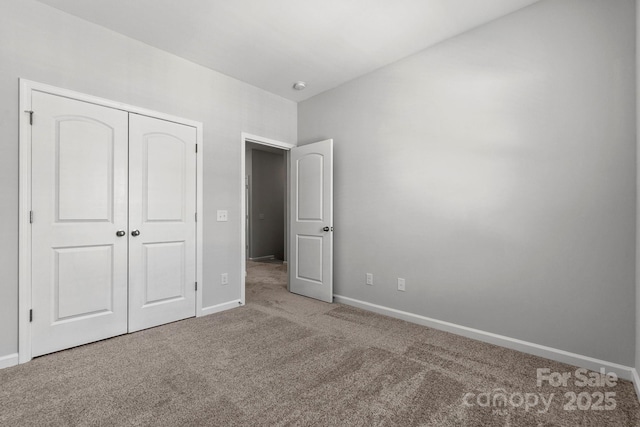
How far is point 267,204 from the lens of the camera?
7707 millimetres

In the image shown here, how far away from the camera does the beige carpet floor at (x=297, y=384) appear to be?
5.33 feet

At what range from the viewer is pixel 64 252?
242cm

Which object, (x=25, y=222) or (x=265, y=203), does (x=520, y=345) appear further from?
(x=265, y=203)

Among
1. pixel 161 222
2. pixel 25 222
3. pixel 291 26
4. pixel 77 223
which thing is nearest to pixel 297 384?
pixel 161 222

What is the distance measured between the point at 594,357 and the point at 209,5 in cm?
381

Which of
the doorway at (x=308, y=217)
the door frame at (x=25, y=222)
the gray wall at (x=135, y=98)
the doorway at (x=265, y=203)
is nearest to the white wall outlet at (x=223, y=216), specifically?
the gray wall at (x=135, y=98)

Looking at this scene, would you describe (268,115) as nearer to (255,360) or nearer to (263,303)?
(263,303)

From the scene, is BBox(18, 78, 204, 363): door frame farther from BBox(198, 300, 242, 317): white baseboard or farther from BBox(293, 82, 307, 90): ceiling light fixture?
BBox(293, 82, 307, 90): ceiling light fixture

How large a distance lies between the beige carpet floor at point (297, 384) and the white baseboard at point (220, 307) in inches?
18.6

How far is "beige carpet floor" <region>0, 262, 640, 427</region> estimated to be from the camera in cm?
162

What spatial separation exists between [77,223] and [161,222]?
0.66 meters

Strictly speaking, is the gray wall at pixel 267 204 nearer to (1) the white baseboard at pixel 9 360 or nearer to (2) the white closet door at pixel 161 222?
(2) the white closet door at pixel 161 222

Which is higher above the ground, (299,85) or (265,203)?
(299,85)

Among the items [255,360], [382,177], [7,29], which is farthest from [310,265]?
[7,29]
